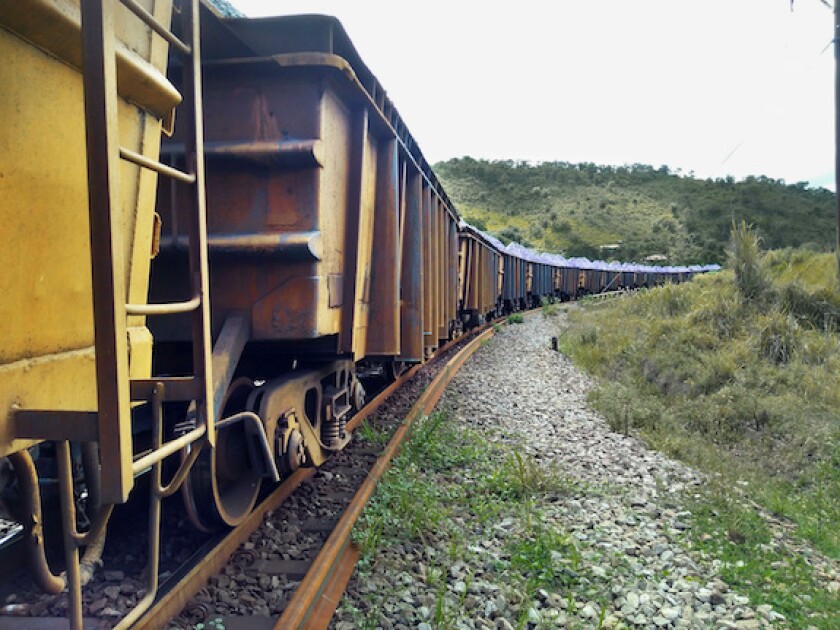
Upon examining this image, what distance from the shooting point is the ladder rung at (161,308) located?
163 cm

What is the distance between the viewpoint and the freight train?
1539 millimetres

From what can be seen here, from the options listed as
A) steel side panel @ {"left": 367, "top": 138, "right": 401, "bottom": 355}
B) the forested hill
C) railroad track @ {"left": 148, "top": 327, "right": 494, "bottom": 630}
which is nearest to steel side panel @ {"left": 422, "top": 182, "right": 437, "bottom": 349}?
steel side panel @ {"left": 367, "top": 138, "right": 401, "bottom": 355}

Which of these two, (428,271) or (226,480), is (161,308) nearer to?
(226,480)

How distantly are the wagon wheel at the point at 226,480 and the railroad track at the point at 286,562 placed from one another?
0.32 feet

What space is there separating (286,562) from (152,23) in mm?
2537

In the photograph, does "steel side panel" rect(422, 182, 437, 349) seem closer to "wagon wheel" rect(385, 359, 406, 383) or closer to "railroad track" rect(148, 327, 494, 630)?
"wagon wheel" rect(385, 359, 406, 383)

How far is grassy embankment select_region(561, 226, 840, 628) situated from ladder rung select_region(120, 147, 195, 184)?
3.30 m

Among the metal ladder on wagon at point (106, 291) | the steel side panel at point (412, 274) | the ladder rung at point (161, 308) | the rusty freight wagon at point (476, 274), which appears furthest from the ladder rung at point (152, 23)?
the rusty freight wagon at point (476, 274)

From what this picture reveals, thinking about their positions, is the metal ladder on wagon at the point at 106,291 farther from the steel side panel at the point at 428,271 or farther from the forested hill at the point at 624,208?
the forested hill at the point at 624,208

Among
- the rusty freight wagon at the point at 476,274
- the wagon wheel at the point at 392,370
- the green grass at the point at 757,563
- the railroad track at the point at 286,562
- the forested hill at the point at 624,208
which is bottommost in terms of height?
the green grass at the point at 757,563

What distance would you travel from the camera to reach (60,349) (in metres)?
A: 1.75

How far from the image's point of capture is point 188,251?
2.92m

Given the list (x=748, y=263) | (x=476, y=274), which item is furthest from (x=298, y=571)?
(x=476, y=274)

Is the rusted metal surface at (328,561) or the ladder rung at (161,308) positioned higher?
the ladder rung at (161,308)
